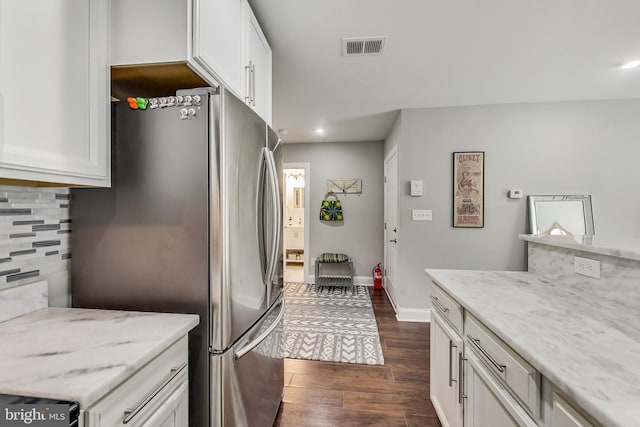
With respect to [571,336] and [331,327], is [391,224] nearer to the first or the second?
[331,327]

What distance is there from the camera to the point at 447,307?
143 centimetres

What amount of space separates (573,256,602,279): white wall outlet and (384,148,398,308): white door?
84.8 inches

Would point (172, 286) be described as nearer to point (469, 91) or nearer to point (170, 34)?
point (170, 34)

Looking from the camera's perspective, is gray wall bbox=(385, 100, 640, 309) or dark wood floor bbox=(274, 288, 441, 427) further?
gray wall bbox=(385, 100, 640, 309)

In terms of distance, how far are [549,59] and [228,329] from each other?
307 centimetres

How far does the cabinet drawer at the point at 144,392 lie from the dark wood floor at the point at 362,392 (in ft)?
3.54

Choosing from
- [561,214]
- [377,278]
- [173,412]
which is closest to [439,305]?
[173,412]

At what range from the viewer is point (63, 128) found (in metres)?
0.89

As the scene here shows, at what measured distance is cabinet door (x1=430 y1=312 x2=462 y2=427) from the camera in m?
1.31

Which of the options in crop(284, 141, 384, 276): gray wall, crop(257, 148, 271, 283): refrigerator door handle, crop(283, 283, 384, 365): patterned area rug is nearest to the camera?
crop(257, 148, 271, 283): refrigerator door handle

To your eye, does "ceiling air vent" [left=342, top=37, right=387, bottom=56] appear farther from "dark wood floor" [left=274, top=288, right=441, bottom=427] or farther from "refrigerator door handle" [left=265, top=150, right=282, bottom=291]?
"dark wood floor" [left=274, top=288, right=441, bottom=427]

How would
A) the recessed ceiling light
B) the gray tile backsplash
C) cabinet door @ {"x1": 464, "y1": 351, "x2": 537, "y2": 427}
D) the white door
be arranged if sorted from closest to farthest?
cabinet door @ {"x1": 464, "y1": 351, "x2": 537, "y2": 427}, the gray tile backsplash, the recessed ceiling light, the white door

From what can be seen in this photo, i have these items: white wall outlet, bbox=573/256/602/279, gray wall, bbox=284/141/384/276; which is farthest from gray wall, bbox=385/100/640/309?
white wall outlet, bbox=573/256/602/279

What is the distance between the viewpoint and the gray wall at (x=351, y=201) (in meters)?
4.70
